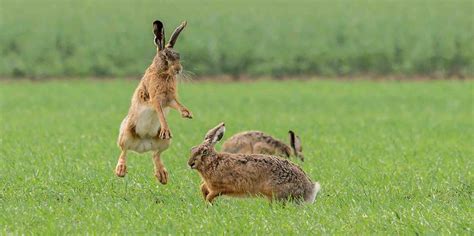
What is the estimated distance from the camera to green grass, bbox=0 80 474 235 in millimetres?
9227

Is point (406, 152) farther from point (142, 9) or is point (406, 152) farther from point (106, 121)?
point (142, 9)

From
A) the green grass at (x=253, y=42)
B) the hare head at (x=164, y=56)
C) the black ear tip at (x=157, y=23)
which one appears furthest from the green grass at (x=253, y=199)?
the green grass at (x=253, y=42)

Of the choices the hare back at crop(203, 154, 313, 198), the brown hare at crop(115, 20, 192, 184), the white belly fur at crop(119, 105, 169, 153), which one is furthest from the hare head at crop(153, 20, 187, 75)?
the hare back at crop(203, 154, 313, 198)

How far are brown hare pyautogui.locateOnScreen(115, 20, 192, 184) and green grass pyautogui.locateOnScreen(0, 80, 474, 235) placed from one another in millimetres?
455

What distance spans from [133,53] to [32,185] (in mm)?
25942

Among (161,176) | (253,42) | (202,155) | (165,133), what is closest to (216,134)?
(202,155)

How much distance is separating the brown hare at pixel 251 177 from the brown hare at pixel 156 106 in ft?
1.92

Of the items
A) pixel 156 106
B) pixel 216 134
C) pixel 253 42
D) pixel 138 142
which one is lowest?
pixel 253 42

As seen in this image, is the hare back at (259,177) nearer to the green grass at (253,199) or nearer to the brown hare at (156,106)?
the green grass at (253,199)

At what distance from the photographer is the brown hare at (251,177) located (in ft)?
32.0

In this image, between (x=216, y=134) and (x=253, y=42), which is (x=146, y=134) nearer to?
(x=216, y=134)

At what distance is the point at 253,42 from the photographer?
3853 centimetres

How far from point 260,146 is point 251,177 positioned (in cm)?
447

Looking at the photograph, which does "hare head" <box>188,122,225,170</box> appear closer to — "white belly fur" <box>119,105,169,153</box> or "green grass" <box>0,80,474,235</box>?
"green grass" <box>0,80,474,235</box>
